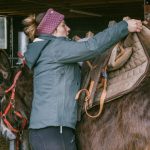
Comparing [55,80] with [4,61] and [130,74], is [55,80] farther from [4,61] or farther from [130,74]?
[4,61]

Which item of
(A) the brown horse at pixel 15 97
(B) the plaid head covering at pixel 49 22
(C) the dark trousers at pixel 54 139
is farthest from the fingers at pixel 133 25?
(A) the brown horse at pixel 15 97

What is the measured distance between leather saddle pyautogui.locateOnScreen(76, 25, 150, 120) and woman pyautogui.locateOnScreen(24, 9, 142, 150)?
73 mm

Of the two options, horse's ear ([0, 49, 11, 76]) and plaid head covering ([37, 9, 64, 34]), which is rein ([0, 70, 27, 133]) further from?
plaid head covering ([37, 9, 64, 34])

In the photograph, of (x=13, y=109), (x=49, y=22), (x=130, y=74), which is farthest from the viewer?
(x=13, y=109)

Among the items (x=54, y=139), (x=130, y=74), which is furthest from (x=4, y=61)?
(x=130, y=74)

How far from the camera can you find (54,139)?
3.11 meters

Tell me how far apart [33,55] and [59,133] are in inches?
21.8

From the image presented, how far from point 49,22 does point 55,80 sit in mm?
427

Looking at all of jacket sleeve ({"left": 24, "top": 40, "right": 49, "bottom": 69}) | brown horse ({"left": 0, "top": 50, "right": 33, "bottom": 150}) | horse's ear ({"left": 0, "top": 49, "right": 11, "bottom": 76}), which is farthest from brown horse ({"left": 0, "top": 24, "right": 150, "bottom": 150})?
horse's ear ({"left": 0, "top": 49, "right": 11, "bottom": 76})

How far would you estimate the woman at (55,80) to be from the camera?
3.03 m

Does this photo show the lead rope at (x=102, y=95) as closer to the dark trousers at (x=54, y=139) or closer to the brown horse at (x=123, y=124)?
the brown horse at (x=123, y=124)

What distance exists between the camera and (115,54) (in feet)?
10.2

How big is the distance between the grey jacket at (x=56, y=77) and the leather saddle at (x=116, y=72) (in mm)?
89

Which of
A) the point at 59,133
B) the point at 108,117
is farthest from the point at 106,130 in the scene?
the point at 59,133
